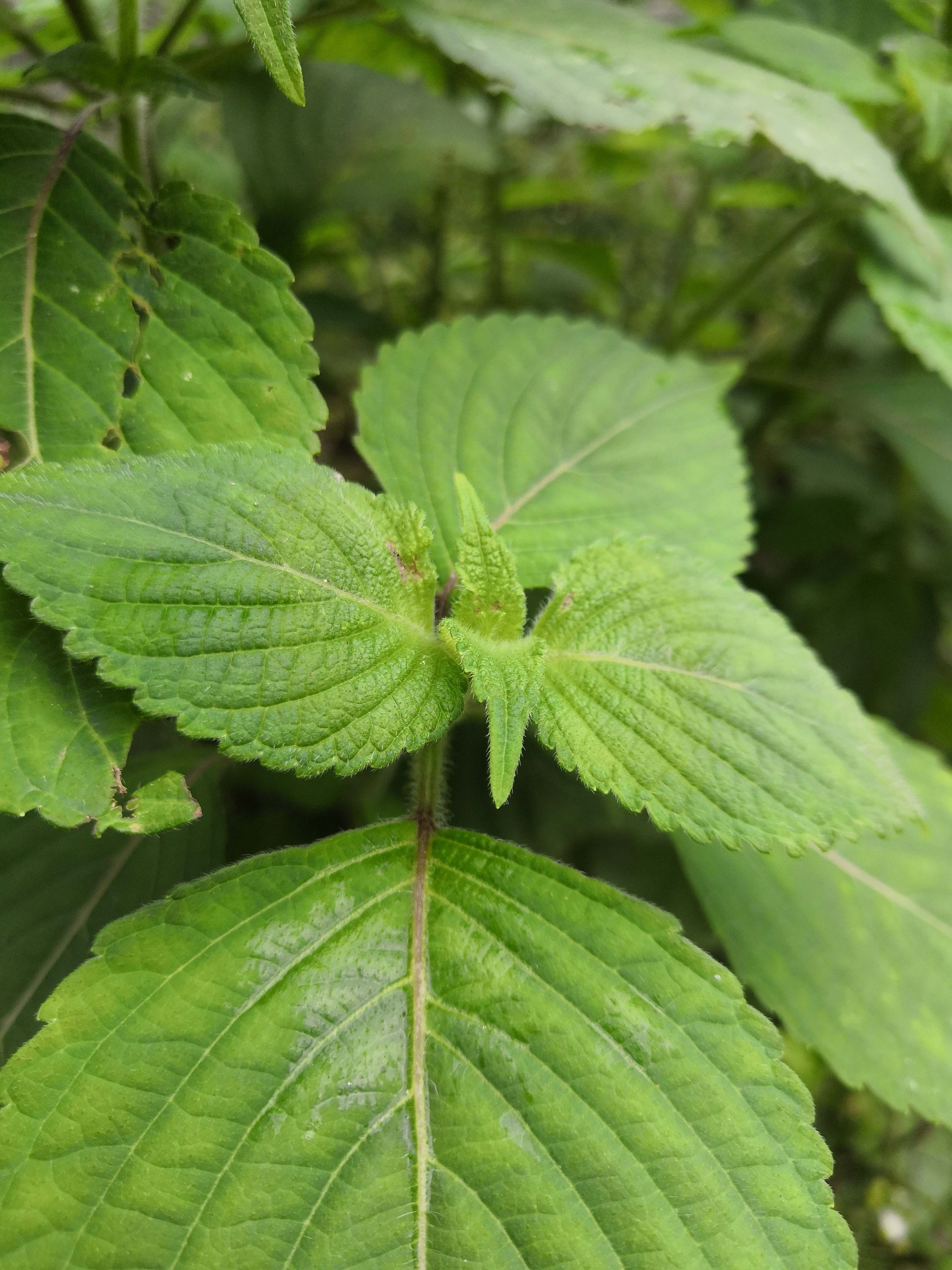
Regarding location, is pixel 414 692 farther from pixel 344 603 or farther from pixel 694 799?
pixel 694 799

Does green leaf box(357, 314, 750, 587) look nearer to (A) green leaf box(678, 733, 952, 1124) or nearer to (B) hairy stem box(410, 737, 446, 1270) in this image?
(B) hairy stem box(410, 737, 446, 1270)

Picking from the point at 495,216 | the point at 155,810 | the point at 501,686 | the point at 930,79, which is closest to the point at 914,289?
the point at 930,79

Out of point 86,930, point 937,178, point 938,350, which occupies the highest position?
point 937,178

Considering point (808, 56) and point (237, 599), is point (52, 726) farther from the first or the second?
point (808, 56)

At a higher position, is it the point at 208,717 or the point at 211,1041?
the point at 208,717

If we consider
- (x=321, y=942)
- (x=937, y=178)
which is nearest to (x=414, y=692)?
(x=321, y=942)

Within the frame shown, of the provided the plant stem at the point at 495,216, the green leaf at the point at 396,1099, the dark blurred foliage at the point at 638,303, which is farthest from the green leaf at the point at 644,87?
the green leaf at the point at 396,1099

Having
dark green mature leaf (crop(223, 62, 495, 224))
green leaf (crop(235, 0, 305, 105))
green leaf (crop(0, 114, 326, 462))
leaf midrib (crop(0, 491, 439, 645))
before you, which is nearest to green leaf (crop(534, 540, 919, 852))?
leaf midrib (crop(0, 491, 439, 645))
